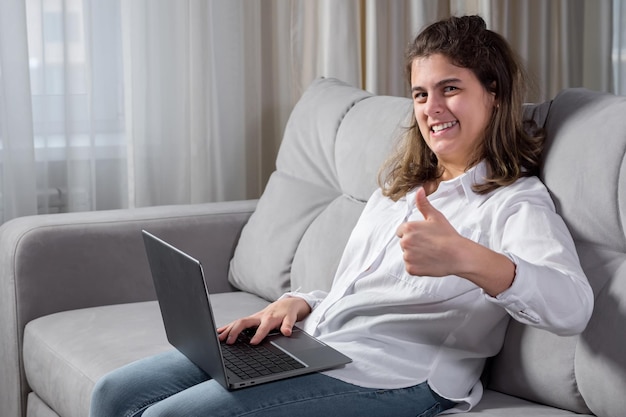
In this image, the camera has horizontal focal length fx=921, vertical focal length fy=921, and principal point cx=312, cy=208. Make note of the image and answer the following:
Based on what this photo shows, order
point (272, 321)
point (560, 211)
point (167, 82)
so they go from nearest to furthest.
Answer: point (560, 211) → point (272, 321) → point (167, 82)

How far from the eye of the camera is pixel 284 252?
2.27 meters

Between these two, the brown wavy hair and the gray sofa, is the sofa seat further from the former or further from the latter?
the brown wavy hair

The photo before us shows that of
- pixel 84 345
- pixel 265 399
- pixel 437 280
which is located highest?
pixel 437 280

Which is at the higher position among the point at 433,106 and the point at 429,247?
the point at 433,106

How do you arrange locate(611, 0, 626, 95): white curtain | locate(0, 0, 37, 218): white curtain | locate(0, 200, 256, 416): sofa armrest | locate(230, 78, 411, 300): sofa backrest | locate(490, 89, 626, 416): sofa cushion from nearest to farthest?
locate(490, 89, 626, 416): sofa cushion, locate(230, 78, 411, 300): sofa backrest, locate(0, 200, 256, 416): sofa armrest, locate(0, 0, 37, 218): white curtain, locate(611, 0, 626, 95): white curtain

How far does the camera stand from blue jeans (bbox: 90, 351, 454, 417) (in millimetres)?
1330

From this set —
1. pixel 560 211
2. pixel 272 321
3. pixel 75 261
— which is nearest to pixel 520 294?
pixel 560 211

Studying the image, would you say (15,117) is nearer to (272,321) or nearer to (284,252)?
(284,252)

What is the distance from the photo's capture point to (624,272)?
4.57ft

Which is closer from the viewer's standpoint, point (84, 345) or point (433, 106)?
point (433, 106)

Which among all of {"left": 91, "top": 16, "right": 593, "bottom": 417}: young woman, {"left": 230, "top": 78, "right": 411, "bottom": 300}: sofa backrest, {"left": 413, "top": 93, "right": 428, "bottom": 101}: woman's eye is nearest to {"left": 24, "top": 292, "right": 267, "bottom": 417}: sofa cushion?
{"left": 230, "top": 78, "right": 411, "bottom": 300}: sofa backrest

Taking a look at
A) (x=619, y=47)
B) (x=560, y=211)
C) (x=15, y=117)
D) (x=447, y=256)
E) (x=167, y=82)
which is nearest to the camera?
(x=447, y=256)

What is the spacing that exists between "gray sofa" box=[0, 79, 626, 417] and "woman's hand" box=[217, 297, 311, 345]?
34cm

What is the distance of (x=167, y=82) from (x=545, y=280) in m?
1.68
